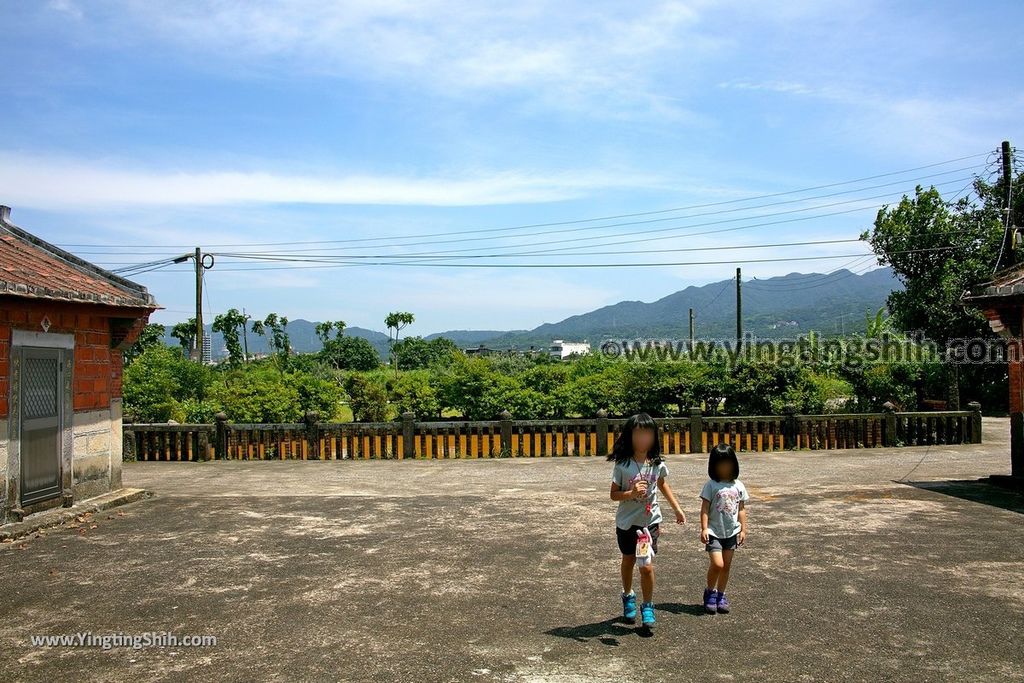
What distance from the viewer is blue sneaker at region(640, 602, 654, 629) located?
5219 millimetres

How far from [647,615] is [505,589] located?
56.2 inches

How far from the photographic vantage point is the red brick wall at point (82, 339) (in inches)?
332

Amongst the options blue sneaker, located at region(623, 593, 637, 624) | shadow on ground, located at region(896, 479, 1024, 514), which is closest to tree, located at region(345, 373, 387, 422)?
shadow on ground, located at region(896, 479, 1024, 514)

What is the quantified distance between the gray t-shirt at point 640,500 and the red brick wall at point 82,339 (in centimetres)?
696

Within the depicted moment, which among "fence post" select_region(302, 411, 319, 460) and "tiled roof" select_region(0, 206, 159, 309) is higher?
"tiled roof" select_region(0, 206, 159, 309)

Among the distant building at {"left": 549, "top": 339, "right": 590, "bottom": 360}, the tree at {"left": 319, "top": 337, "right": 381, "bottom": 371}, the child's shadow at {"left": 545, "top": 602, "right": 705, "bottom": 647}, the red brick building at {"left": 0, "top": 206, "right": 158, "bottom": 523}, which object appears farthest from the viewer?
the tree at {"left": 319, "top": 337, "right": 381, "bottom": 371}

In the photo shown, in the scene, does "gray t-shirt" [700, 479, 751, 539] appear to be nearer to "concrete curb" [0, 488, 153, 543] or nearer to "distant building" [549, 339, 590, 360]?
"concrete curb" [0, 488, 153, 543]

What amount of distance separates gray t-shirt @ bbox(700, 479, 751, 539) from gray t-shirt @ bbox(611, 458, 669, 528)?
47cm

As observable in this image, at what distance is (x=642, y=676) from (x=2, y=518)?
7452 millimetres

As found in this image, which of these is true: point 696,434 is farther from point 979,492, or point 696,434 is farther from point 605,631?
point 605,631

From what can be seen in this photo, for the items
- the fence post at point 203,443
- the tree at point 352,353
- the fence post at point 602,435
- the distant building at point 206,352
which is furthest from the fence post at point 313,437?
the tree at point 352,353

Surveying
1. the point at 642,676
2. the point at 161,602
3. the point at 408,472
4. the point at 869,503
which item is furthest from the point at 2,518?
the point at 869,503

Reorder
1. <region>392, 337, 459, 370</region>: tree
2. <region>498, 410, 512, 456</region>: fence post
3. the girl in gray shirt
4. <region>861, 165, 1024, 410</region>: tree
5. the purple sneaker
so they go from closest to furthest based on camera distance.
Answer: the girl in gray shirt < the purple sneaker < <region>498, 410, 512, 456</region>: fence post < <region>861, 165, 1024, 410</region>: tree < <region>392, 337, 459, 370</region>: tree

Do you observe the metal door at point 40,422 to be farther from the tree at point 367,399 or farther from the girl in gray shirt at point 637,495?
the tree at point 367,399
